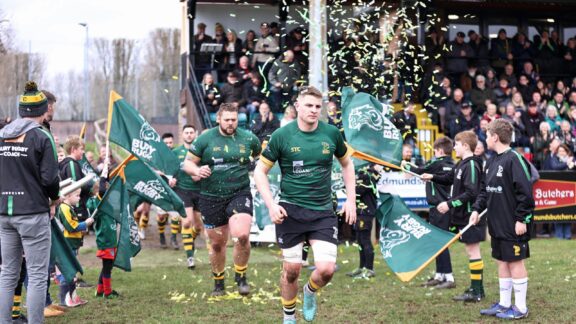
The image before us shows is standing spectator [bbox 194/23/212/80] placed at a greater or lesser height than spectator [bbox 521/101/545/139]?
greater

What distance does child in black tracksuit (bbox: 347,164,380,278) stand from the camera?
435 inches

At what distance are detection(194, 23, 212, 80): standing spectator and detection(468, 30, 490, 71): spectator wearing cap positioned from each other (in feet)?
24.5

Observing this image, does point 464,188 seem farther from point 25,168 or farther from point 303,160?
point 25,168

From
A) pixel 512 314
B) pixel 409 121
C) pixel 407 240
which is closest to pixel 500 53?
pixel 409 121

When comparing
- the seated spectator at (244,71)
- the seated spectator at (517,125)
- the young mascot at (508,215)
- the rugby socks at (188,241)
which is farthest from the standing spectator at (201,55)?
the young mascot at (508,215)

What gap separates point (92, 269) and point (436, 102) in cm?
1094

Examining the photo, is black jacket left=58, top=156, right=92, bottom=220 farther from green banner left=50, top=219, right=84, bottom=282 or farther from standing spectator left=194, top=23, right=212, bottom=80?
standing spectator left=194, top=23, right=212, bottom=80

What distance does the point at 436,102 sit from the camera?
65.1ft

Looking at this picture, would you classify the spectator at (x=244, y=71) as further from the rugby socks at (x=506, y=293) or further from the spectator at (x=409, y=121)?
the rugby socks at (x=506, y=293)

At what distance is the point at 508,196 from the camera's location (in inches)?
321

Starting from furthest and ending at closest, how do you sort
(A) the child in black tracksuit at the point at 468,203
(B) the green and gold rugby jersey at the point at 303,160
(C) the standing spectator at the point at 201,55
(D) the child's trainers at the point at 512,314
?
(C) the standing spectator at the point at 201,55, (A) the child in black tracksuit at the point at 468,203, (D) the child's trainers at the point at 512,314, (B) the green and gold rugby jersey at the point at 303,160

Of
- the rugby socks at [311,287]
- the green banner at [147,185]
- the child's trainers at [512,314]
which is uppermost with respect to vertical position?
the green banner at [147,185]

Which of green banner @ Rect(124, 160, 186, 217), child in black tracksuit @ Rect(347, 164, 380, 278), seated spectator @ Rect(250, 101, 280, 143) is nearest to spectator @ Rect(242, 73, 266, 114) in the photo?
seated spectator @ Rect(250, 101, 280, 143)

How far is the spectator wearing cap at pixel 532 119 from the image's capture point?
18.6 m
